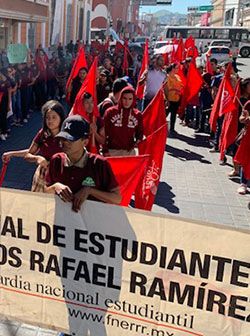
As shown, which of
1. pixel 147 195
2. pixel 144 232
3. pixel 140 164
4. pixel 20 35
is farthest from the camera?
pixel 20 35

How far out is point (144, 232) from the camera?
271 cm

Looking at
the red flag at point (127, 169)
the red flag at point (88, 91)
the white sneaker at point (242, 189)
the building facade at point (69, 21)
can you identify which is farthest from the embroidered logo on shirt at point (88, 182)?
the building facade at point (69, 21)

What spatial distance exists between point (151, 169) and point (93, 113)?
3.29 ft

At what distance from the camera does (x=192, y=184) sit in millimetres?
7746

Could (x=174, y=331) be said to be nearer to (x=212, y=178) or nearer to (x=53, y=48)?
(x=212, y=178)

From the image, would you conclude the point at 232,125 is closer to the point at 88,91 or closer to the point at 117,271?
the point at 88,91

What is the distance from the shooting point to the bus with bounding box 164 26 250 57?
45.0m

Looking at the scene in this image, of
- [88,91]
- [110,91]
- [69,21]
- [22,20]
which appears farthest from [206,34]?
[88,91]

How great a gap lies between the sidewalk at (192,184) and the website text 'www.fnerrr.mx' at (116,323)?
11.3 ft

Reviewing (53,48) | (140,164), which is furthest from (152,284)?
(53,48)

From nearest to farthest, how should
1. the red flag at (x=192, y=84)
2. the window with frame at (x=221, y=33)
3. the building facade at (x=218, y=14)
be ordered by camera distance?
the red flag at (x=192, y=84) → the window with frame at (x=221, y=33) → the building facade at (x=218, y=14)

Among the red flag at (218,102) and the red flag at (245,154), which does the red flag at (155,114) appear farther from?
the red flag at (218,102)

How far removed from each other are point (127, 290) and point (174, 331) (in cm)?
37

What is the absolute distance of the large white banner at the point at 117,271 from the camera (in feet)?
8.57
